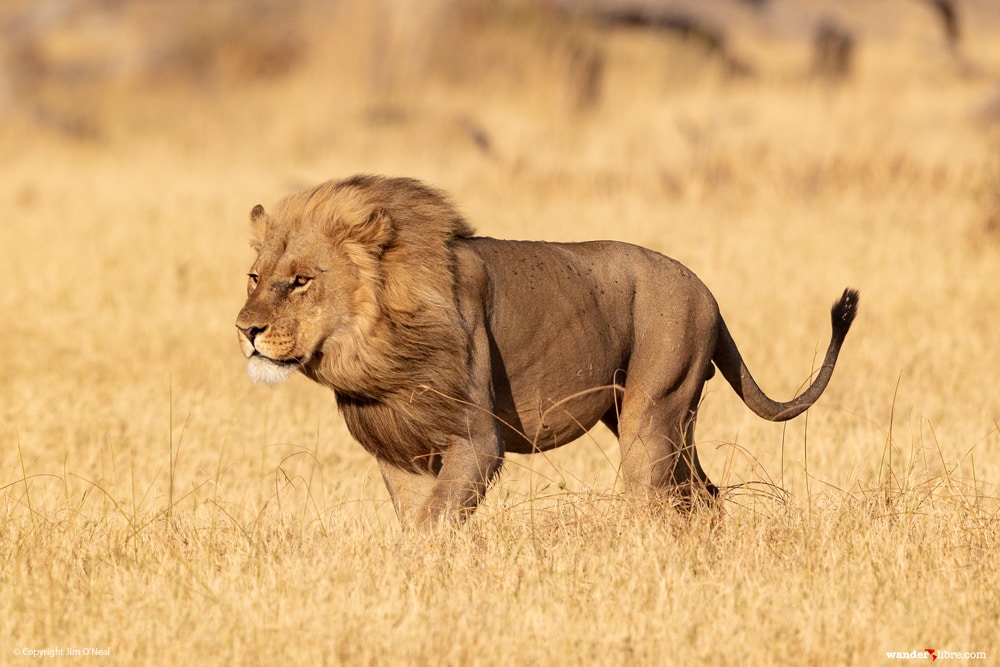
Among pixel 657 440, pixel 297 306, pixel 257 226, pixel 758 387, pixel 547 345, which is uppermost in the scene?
pixel 257 226

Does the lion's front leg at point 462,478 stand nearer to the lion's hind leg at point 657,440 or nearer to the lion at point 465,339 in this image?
the lion at point 465,339

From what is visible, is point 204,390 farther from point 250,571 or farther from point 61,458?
point 250,571

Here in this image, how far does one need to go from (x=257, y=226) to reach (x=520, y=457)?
282cm

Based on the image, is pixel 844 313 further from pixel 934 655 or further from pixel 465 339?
pixel 934 655

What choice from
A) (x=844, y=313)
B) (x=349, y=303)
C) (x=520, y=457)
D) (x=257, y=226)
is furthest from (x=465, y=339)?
(x=520, y=457)

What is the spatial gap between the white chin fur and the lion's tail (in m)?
1.73

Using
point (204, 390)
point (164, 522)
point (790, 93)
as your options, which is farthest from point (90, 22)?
point (164, 522)

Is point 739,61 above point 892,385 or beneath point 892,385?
above

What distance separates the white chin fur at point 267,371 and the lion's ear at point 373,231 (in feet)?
1.59

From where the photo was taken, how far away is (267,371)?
4.59 m

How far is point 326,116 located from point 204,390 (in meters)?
11.1

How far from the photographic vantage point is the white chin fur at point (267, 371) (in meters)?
4.59

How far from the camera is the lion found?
464 centimetres

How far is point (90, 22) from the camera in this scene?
38.8m
